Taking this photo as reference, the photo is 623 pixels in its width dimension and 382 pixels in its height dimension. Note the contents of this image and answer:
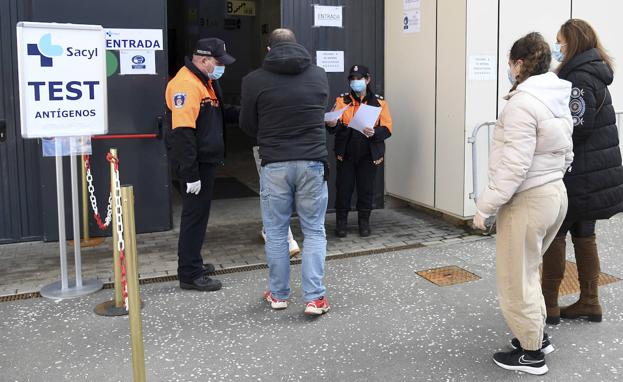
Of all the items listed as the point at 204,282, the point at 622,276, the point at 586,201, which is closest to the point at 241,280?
the point at 204,282

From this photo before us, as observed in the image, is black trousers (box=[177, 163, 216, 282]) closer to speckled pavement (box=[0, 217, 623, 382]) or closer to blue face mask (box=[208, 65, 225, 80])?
speckled pavement (box=[0, 217, 623, 382])

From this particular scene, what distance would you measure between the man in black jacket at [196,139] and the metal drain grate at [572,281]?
8.52ft

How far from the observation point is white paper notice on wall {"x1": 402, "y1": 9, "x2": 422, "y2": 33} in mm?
6750

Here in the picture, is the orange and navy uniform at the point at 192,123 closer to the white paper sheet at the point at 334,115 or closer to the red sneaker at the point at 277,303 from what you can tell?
the red sneaker at the point at 277,303

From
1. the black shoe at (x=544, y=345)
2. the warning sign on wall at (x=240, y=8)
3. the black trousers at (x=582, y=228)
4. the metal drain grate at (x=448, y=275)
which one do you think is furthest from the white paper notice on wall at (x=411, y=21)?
the warning sign on wall at (x=240, y=8)

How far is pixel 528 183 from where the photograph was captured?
10.9 feet

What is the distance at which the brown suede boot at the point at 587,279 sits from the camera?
160 inches

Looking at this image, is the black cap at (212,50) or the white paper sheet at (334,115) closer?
the black cap at (212,50)

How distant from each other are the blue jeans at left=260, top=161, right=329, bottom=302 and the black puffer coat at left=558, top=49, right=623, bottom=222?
61.3 inches

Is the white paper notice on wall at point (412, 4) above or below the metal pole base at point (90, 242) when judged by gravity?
above

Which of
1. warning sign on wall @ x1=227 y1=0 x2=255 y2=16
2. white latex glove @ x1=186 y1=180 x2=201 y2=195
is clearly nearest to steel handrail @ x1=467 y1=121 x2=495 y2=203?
white latex glove @ x1=186 y1=180 x2=201 y2=195

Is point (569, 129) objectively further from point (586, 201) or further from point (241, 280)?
point (241, 280)

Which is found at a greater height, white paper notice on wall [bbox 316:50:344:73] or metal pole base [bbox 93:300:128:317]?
white paper notice on wall [bbox 316:50:344:73]

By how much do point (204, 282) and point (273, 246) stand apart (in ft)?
2.70
